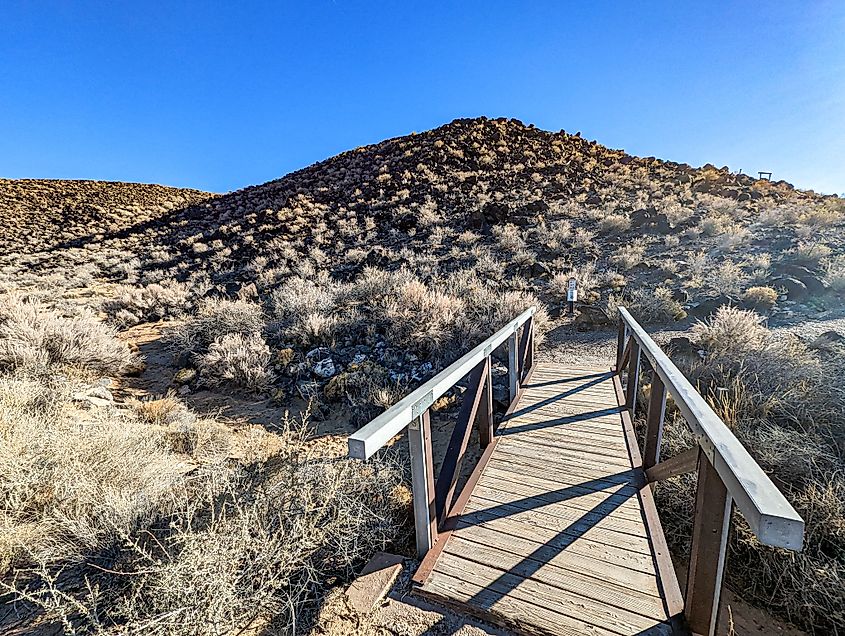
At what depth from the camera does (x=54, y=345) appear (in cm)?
679

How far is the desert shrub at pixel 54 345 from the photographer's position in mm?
6105

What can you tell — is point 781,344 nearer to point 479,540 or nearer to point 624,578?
point 624,578

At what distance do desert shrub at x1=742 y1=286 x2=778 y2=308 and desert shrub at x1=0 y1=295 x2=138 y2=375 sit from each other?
13.3 metres

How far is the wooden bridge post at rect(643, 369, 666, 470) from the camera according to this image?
3031 mm

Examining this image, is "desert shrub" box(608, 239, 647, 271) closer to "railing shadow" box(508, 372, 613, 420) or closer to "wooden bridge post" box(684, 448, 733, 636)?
"railing shadow" box(508, 372, 613, 420)

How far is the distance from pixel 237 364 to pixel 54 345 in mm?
3111

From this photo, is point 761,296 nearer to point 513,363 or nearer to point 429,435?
point 513,363

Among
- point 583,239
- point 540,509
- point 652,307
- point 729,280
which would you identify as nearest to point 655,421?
point 540,509

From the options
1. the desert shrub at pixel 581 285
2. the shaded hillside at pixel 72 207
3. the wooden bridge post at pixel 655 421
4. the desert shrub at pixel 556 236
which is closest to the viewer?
the wooden bridge post at pixel 655 421

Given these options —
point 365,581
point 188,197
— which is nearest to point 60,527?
point 365,581

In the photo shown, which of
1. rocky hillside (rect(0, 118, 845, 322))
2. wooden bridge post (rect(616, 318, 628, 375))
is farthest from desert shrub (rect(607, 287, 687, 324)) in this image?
wooden bridge post (rect(616, 318, 628, 375))

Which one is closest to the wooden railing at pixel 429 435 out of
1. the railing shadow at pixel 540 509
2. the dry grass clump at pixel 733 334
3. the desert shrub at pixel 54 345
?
the railing shadow at pixel 540 509

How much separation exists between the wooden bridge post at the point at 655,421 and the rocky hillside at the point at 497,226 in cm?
631

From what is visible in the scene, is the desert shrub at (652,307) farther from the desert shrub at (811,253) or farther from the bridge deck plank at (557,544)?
the bridge deck plank at (557,544)
